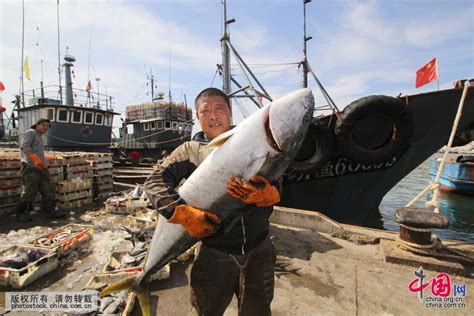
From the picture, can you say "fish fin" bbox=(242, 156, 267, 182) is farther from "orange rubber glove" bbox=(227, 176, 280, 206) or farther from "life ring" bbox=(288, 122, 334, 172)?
"life ring" bbox=(288, 122, 334, 172)

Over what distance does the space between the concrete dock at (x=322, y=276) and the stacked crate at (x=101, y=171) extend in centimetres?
364

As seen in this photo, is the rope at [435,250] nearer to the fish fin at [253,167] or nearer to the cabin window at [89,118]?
the fish fin at [253,167]

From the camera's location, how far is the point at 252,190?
1.88 m

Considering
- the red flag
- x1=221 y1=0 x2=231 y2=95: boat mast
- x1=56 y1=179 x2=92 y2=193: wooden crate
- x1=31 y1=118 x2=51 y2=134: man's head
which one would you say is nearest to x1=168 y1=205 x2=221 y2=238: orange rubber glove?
x1=31 y1=118 x2=51 y2=134: man's head

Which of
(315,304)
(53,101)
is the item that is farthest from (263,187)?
(53,101)

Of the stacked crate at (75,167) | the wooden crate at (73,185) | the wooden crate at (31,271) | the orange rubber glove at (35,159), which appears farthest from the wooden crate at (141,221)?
the stacked crate at (75,167)

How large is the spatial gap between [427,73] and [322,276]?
6.41 metres

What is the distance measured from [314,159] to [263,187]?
218 inches

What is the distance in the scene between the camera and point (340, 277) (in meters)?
3.78

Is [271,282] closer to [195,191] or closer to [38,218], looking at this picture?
[195,191]

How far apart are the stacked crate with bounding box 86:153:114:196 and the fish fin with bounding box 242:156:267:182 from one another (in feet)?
28.3

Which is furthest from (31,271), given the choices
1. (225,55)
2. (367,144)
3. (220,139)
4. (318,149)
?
(225,55)

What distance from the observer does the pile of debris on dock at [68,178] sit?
673cm

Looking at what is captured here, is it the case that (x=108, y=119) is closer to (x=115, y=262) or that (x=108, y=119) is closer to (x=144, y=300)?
(x=115, y=262)
